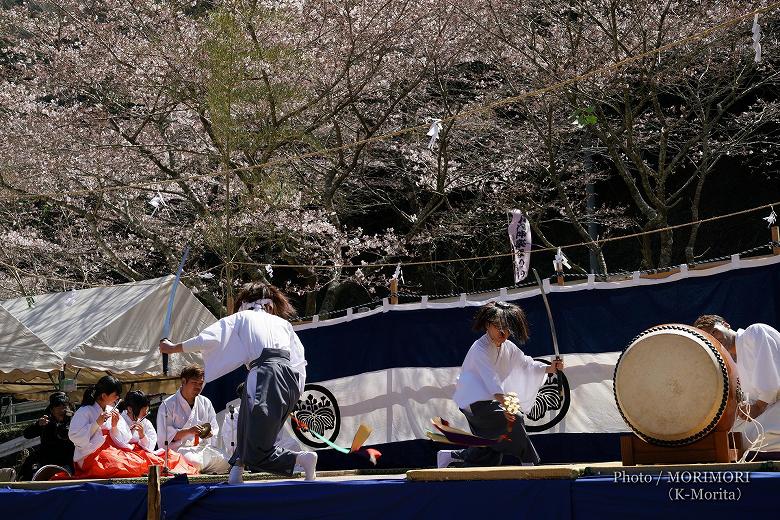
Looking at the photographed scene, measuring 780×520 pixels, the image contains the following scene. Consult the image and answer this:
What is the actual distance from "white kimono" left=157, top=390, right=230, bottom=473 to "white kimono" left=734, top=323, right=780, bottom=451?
412cm

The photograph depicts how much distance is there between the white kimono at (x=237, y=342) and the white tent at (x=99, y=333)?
3.68 meters

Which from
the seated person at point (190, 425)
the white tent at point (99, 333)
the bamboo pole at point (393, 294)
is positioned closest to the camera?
the seated person at point (190, 425)

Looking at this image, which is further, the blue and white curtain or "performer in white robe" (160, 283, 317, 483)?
the blue and white curtain

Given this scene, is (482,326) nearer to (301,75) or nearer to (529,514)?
(529,514)

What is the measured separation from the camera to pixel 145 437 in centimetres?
702

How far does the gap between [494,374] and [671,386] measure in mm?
2132

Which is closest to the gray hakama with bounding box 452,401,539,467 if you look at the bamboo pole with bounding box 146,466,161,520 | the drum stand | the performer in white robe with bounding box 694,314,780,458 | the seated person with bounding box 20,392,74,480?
the performer in white robe with bounding box 694,314,780,458

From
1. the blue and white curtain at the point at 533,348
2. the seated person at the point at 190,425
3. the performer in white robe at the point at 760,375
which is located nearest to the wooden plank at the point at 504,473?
the performer in white robe at the point at 760,375

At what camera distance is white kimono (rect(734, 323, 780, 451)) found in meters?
4.46

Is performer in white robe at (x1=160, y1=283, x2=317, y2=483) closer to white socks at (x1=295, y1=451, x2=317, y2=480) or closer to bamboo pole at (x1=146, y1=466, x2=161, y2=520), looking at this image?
white socks at (x1=295, y1=451, x2=317, y2=480)

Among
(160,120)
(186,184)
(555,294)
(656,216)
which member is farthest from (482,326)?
(160,120)

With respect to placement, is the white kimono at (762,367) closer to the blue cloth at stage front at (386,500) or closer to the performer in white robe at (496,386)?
the performer in white robe at (496,386)

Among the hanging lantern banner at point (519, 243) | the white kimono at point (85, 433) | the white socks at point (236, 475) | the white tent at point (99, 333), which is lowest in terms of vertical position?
the white socks at point (236, 475)

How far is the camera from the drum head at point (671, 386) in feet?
11.8
